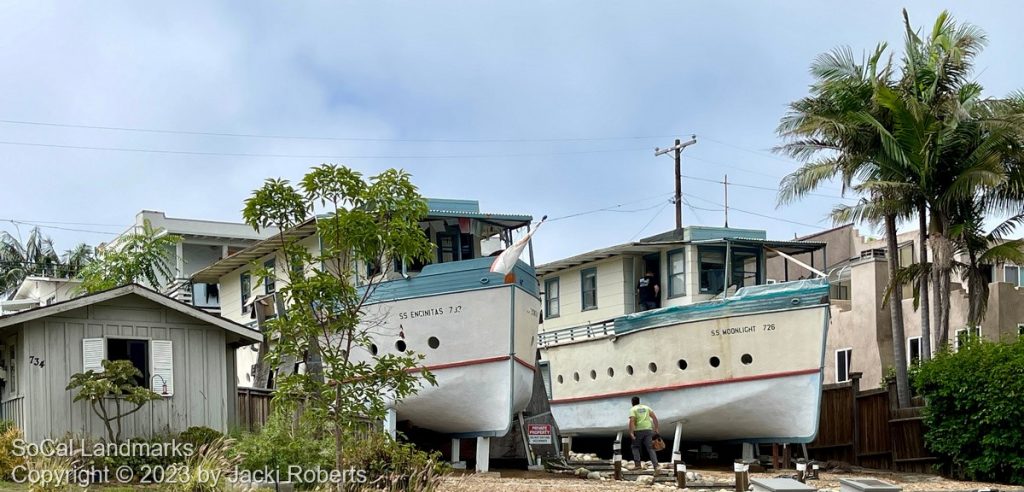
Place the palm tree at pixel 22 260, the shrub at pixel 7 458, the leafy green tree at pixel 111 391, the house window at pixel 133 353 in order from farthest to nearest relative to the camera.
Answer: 1. the palm tree at pixel 22 260
2. the house window at pixel 133 353
3. the leafy green tree at pixel 111 391
4. the shrub at pixel 7 458

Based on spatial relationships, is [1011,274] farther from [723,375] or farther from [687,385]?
[687,385]

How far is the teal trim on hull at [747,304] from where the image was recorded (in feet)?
93.3

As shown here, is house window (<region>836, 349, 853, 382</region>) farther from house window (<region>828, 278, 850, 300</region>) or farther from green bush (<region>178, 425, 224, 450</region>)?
green bush (<region>178, 425, 224, 450</region>)

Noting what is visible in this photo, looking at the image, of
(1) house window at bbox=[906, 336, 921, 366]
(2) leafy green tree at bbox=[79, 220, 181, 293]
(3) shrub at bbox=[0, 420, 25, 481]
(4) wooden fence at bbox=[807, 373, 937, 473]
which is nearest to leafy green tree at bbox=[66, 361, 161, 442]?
(3) shrub at bbox=[0, 420, 25, 481]

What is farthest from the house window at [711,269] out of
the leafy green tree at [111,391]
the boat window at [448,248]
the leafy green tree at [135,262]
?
the leafy green tree at [135,262]

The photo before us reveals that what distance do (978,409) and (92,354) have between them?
57.0 ft

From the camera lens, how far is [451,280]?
87.4 ft

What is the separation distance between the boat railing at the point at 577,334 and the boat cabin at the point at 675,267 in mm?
1024

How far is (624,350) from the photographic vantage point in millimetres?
31500

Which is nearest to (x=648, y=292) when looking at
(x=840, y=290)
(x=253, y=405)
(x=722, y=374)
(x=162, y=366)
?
(x=722, y=374)

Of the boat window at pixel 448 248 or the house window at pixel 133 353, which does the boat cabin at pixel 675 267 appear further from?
the house window at pixel 133 353

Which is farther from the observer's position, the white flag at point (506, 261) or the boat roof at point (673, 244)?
the boat roof at point (673, 244)

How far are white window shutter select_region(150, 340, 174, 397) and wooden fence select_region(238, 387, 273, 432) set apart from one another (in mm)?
2901

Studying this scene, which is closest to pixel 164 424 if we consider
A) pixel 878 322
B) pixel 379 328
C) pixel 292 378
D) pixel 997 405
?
pixel 379 328
